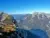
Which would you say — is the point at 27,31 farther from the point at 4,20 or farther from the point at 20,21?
the point at 4,20

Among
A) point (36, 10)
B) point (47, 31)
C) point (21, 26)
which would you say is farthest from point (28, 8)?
point (47, 31)

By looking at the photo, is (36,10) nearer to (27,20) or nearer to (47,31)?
(27,20)

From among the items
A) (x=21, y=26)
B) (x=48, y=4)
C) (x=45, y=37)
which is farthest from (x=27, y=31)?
(x=48, y=4)

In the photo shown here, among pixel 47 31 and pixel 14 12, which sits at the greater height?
pixel 14 12

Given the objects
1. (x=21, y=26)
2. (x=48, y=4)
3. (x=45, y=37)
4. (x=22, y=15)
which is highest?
(x=48, y=4)

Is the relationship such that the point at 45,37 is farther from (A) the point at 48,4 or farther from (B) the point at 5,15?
(B) the point at 5,15

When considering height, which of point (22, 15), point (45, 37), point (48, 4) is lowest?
point (45, 37)

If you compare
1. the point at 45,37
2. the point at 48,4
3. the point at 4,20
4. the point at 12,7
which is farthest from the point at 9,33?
the point at 48,4

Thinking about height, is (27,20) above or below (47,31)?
above
